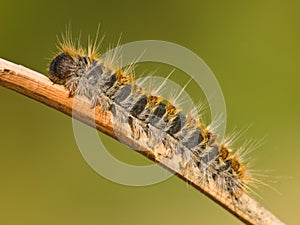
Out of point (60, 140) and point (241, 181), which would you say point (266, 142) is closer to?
point (60, 140)

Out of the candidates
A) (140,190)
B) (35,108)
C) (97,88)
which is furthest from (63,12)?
(97,88)

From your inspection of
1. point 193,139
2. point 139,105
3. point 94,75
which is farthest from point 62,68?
point 193,139

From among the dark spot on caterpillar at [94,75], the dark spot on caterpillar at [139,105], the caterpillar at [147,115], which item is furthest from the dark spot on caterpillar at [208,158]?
the dark spot on caterpillar at [94,75]

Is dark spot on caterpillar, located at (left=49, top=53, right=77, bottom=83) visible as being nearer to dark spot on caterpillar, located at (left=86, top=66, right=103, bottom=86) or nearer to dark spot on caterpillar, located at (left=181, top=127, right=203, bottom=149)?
dark spot on caterpillar, located at (left=86, top=66, right=103, bottom=86)

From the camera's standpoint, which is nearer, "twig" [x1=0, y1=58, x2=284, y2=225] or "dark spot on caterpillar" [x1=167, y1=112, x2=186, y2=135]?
"twig" [x1=0, y1=58, x2=284, y2=225]

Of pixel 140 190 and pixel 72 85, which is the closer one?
pixel 72 85

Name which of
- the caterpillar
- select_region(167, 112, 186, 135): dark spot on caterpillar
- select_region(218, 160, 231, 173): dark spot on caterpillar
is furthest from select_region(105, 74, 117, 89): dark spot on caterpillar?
select_region(218, 160, 231, 173): dark spot on caterpillar

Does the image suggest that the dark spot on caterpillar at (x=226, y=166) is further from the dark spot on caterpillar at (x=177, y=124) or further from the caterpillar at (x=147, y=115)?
the dark spot on caterpillar at (x=177, y=124)
